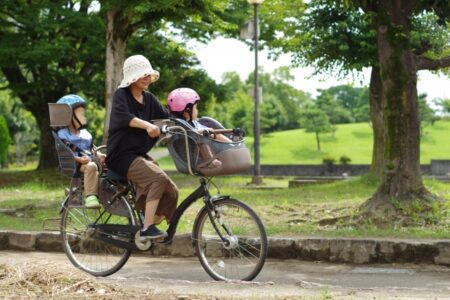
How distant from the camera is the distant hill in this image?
52969 mm

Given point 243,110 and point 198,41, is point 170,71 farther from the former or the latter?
point 243,110

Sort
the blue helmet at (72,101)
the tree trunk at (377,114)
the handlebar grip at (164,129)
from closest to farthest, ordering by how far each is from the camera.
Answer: the handlebar grip at (164,129) < the blue helmet at (72,101) < the tree trunk at (377,114)

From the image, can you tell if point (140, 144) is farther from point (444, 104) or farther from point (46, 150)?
point (444, 104)

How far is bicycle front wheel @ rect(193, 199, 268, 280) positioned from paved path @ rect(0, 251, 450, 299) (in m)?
0.19

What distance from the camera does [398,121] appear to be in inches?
367

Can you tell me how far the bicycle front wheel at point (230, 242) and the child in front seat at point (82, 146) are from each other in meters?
1.09

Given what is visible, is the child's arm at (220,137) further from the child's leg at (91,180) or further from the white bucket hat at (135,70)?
the child's leg at (91,180)

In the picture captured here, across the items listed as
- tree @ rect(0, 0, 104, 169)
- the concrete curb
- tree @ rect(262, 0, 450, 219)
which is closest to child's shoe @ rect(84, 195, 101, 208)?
the concrete curb

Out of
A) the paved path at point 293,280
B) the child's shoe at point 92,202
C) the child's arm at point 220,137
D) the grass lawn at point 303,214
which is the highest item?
the child's arm at point 220,137

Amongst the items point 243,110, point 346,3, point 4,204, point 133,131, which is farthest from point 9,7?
point 243,110

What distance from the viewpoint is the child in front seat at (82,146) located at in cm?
652

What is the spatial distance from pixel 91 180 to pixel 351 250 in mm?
2829

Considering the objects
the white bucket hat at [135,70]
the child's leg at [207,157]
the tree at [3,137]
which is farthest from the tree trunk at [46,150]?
the child's leg at [207,157]

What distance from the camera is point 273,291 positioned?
5.45 meters
